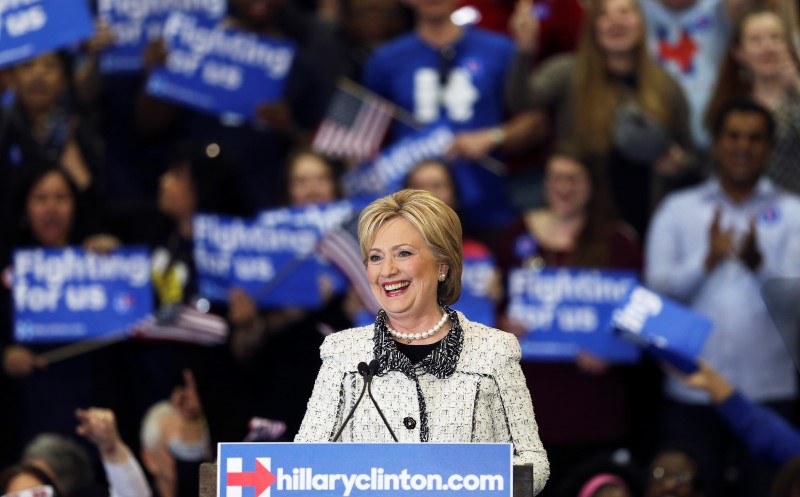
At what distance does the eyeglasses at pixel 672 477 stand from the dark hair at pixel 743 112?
1.61 metres

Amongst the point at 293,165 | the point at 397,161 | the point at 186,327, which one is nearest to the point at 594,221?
the point at 397,161

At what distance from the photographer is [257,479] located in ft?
11.3

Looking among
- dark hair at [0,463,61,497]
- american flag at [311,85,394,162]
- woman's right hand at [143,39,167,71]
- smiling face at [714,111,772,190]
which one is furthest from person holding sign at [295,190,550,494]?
woman's right hand at [143,39,167,71]

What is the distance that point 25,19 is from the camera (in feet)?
20.3

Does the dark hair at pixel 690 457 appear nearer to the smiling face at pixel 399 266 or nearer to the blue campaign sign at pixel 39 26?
the blue campaign sign at pixel 39 26

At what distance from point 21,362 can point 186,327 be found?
0.73m

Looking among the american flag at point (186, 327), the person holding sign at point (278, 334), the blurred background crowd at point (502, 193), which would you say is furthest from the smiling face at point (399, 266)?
the american flag at point (186, 327)

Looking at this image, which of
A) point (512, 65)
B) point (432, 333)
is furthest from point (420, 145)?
point (432, 333)

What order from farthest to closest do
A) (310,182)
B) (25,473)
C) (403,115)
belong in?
(403,115) < (310,182) < (25,473)

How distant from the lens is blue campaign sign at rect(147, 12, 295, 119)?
8172mm

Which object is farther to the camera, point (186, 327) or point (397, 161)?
point (397, 161)

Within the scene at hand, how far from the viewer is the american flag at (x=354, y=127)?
7.99 m

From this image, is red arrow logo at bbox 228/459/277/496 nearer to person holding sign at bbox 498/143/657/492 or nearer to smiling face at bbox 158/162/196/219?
person holding sign at bbox 498/143/657/492

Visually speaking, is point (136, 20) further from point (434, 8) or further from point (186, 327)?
point (186, 327)
